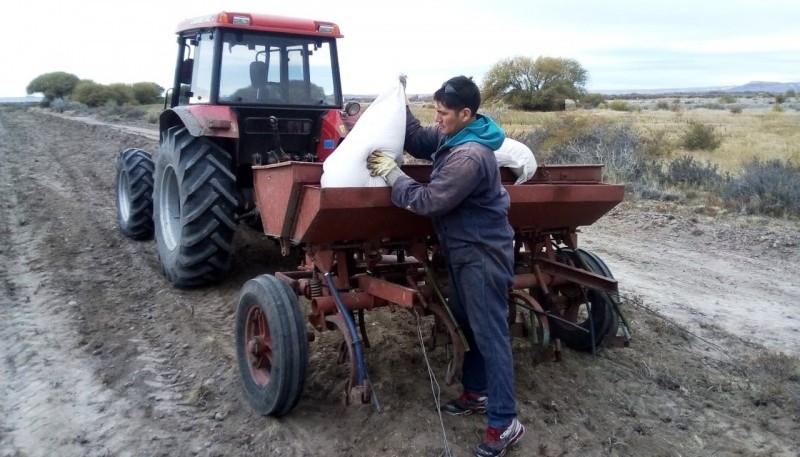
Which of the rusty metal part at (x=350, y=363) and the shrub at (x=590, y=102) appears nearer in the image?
the rusty metal part at (x=350, y=363)

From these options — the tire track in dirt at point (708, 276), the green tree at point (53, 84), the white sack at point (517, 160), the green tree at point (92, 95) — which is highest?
the green tree at point (53, 84)

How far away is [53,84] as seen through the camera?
61312 mm

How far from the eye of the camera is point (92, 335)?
5.10 meters

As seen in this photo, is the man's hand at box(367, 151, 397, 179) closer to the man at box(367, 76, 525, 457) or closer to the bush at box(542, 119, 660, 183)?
the man at box(367, 76, 525, 457)

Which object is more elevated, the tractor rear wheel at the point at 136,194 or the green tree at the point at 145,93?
the green tree at the point at 145,93

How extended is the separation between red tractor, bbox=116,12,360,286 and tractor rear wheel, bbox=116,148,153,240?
94 cm

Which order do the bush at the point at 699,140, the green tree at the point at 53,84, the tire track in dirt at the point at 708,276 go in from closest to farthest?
the tire track in dirt at the point at 708,276 < the bush at the point at 699,140 < the green tree at the point at 53,84

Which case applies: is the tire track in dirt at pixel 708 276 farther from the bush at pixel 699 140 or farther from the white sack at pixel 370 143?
the bush at pixel 699 140

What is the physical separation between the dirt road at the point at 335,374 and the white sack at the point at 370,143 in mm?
1259

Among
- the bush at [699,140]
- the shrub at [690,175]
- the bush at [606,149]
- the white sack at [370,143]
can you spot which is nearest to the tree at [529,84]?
the bush at [699,140]

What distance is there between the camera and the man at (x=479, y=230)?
11.3 ft

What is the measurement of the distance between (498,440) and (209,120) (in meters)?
3.44

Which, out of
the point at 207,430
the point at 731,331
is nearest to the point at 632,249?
the point at 731,331

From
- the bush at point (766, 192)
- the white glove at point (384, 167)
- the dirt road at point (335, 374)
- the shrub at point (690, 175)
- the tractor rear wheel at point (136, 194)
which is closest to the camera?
the white glove at point (384, 167)
